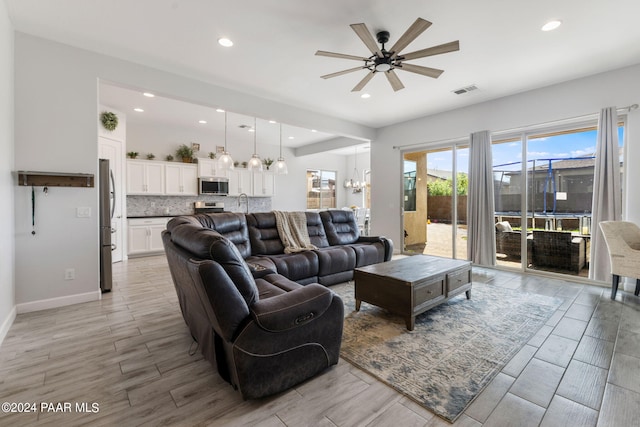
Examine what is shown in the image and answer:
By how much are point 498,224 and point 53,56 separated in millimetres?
6765

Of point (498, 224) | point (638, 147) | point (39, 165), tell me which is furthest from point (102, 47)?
point (638, 147)

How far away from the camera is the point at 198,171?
7055mm

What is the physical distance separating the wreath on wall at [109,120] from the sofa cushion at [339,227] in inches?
160

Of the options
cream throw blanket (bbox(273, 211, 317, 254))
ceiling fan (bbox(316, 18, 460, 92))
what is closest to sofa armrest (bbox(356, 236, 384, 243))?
cream throw blanket (bbox(273, 211, 317, 254))

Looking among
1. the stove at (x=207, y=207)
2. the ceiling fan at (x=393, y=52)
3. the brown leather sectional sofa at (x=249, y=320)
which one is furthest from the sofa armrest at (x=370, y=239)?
the stove at (x=207, y=207)

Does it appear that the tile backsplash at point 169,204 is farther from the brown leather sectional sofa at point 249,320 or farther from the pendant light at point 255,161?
the brown leather sectional sofa at point 249,320

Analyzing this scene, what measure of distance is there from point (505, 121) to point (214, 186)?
20.8 ft

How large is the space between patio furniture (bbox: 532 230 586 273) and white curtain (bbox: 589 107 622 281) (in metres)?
0.30

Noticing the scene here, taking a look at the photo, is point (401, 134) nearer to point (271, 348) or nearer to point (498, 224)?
point (498, 224)

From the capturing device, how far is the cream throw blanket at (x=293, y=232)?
4020mm

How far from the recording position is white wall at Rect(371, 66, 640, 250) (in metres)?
3.77

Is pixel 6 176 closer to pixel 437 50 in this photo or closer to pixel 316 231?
pixel 316 231

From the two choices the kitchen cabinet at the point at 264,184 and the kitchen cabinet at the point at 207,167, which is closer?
the kitchen cabinet at the point at 207,167

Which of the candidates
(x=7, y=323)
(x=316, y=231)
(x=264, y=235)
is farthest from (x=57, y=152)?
(x=316, y=231)
